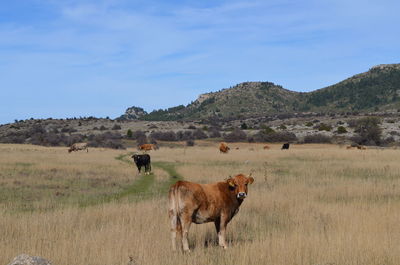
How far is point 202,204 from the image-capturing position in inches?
344

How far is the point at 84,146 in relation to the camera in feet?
178

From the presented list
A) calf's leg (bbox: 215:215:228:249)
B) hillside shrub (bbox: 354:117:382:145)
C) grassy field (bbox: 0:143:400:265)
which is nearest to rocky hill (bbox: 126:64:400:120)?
hillside shrub (bbox: 354:117:382:145)

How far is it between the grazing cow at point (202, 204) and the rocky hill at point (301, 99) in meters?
118

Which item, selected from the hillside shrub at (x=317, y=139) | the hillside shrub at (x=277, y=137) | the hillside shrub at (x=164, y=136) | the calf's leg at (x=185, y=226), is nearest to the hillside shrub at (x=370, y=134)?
the hillside shrub at (x=317, y=139)

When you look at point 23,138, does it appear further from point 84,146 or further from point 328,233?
point 328,233

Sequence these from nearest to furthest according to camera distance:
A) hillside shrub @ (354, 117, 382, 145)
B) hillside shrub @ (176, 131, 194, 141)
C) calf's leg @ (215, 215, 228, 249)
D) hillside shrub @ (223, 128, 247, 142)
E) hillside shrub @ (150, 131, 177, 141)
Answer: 1. calf's leg @ (215, 215, 228, 249)
2. hillside shrub @ (354, 117, 382, 145)
3. hillside shrub @ (223, 128, 247, 142)
4. hillside shrub @ (150, 131, 177, 141)
5. hillside shrub @ (176, 131, 194, 141)

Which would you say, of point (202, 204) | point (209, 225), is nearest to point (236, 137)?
point (209, 225)

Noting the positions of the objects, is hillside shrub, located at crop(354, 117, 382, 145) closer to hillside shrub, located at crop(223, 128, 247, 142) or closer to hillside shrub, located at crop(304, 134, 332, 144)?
hillside shrub, located at crop(304, 134, 332, 144)

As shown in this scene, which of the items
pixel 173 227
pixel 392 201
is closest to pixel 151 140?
pixel 392 201

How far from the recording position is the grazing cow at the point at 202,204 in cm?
849

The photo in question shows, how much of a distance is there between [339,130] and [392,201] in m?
60.2

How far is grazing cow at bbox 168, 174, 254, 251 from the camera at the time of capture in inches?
334

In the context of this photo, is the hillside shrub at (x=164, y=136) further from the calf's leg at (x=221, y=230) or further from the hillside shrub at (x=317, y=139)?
the calf's leg at (x=221, y=230)

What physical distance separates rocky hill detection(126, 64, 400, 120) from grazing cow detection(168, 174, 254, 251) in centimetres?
11757
